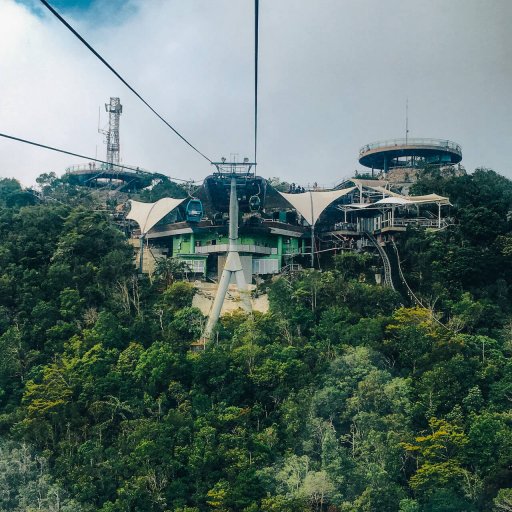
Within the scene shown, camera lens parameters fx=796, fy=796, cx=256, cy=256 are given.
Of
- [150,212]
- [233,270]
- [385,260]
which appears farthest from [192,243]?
[385,260]

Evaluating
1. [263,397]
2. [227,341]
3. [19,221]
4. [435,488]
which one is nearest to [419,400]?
[435,488]

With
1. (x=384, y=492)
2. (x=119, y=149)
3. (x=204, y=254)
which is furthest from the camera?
(x=119, y=149)

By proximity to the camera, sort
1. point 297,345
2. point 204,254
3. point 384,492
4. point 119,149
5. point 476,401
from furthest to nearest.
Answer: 1. point 119,149
2. point 204,254
3. point 297,345
4. point 476,401
5. point 384,492

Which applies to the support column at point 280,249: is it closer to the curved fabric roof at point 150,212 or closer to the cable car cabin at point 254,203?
the cable car cabin at point 254,203

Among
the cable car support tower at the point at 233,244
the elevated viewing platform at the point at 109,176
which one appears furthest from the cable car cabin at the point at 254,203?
the elevated viewing platform at the point at 109,176

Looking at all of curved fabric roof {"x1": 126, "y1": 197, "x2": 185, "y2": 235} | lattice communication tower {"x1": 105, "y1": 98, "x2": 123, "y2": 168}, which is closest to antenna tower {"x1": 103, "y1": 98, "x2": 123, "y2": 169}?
lattice communication tower {"x1": 105, "y1": 98, "x2": 123, "y2": 168}

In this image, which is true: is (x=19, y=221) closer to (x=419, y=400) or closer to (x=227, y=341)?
(x=227, y=341)

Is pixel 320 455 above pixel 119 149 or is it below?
below
